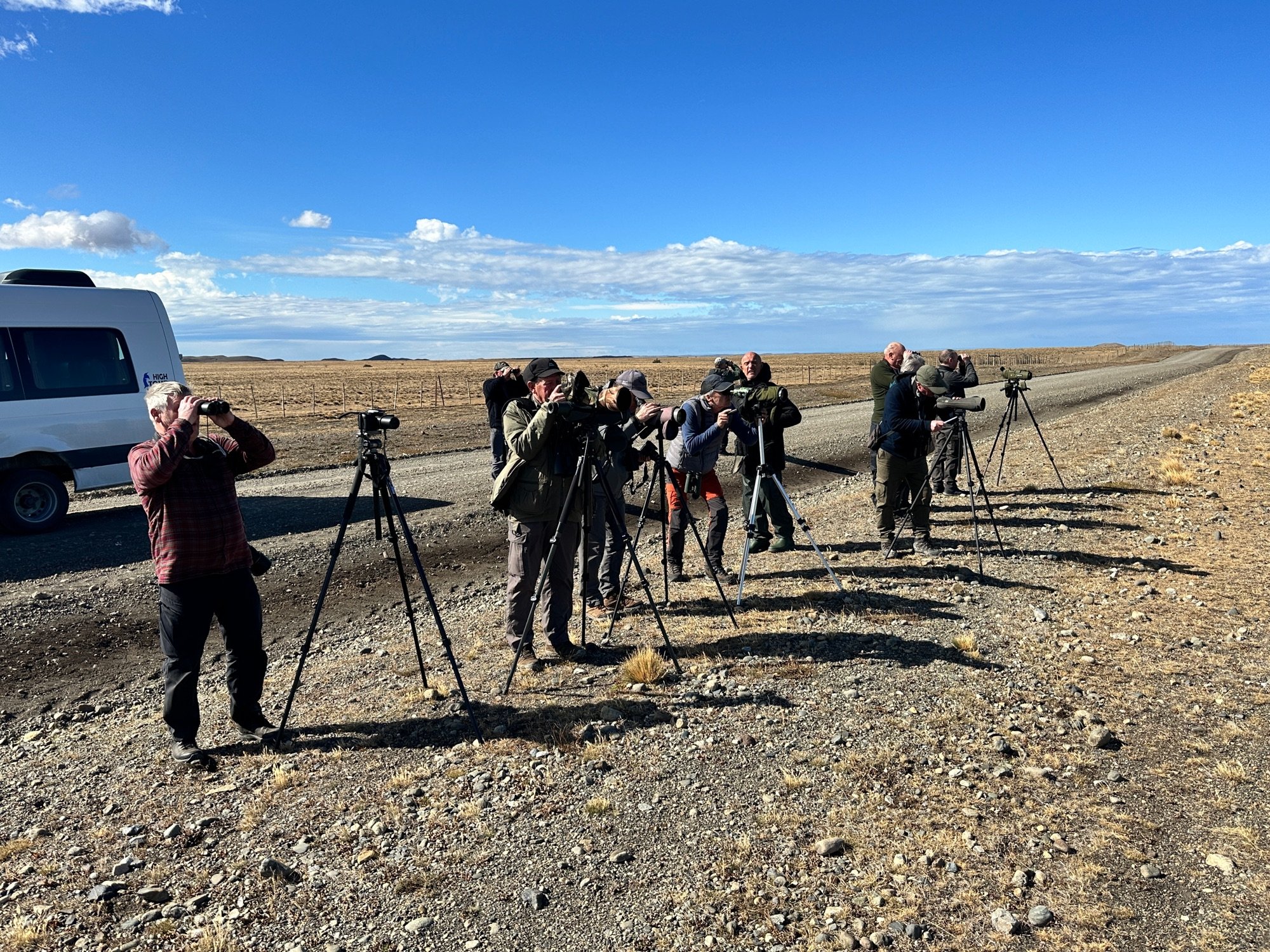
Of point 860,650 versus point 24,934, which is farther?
point 860,650

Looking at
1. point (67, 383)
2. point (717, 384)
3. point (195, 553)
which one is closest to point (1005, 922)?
point (195, 553)

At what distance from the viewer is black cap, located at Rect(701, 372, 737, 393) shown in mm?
7574

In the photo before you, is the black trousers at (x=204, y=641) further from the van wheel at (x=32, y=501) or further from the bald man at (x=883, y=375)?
the van wheel at (x=32, y=501)

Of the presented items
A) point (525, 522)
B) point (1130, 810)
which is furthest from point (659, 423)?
point (1130, 810)

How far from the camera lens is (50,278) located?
10.7 meters

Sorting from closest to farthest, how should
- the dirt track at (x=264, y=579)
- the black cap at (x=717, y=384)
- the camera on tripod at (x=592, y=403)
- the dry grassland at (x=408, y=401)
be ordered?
the camera on tripod at (x=592, y=403) → the dirt track at (x=264, y=579) → the black cap at (x=717, y=384) → the dry grassland at (x=408, y=401)

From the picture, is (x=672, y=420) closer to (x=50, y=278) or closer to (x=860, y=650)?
(x=860, y=650)

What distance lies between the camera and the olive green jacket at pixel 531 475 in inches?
210

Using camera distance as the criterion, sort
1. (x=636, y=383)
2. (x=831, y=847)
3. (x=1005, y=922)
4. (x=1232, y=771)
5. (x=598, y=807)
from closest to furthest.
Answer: (x=1005, y=922) < (x=831, y=847) < (x=598, y=807) < (x=1232, y=771) < (x=636, y=383)

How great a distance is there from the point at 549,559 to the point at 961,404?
492cm

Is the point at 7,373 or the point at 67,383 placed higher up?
the point at 7,373

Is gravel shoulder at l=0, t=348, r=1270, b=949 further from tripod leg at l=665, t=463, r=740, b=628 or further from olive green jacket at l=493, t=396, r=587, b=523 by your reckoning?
olive green jacket at l=493, t=396, r=587, b=523

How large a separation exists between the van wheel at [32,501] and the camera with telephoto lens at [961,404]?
11.1 meters

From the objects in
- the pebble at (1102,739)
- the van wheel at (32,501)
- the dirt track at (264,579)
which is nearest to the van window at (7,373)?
the van wheel at (32,501)
